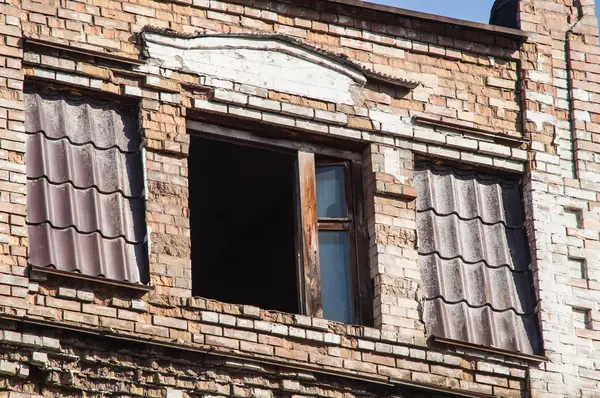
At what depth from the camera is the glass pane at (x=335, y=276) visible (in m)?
14.7

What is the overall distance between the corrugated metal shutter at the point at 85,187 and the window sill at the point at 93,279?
0.12 m

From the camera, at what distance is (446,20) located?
51.6ft

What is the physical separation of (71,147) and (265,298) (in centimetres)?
460

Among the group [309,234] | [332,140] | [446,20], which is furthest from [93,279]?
[446,20]

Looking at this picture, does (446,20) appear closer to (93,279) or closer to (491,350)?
(491,350)

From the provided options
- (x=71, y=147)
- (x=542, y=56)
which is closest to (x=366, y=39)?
(x=542, y=56)

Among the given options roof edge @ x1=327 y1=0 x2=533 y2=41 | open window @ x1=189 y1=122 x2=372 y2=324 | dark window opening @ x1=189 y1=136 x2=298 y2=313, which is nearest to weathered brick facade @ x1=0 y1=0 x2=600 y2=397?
roof edge @ x1=327 y1=0 x2=533 y2=41

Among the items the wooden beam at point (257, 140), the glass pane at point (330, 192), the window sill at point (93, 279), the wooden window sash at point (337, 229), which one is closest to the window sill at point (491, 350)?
the wooden window sash at point (337, 229)

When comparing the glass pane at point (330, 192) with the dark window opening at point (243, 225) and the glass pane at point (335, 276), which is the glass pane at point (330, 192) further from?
the dark window opening at point (243, 225)

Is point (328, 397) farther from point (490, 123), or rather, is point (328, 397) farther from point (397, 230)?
point (490, 123)

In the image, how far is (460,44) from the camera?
15.9 meters

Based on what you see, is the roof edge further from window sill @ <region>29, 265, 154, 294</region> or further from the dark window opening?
window sill @ <region>29, 265, 154, 294</region>

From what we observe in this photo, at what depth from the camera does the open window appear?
579 inches

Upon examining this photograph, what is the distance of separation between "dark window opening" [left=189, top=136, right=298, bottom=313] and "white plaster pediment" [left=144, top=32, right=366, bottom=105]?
1.84 meters
